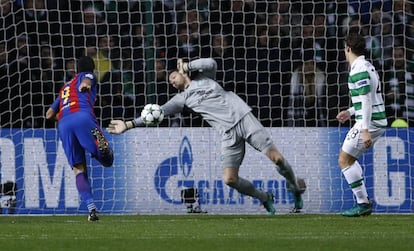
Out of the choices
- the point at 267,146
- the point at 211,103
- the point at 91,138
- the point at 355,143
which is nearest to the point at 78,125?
the point at 91,138

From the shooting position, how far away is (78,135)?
12.9m

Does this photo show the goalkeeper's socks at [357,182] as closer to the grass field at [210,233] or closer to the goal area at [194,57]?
the grass field at [210,233]

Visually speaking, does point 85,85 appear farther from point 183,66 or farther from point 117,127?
point 183,66

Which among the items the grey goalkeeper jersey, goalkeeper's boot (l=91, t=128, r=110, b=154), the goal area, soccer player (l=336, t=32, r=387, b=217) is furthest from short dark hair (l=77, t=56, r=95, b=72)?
soccer player (l=336, t=32, r=387, b=217)

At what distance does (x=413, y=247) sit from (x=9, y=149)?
7.62m

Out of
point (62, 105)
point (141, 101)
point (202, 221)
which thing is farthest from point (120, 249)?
point (141, 101)

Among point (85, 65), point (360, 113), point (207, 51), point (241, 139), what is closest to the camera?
point (360, 113)

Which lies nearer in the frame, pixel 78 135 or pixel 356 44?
pixel 356 44

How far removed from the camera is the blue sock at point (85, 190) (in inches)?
500

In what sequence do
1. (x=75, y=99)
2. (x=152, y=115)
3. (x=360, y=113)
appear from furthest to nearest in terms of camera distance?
(x=75, y=99) < (x=152, y=115) < (x=360, y=113)

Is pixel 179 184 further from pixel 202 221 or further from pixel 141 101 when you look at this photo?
pixel 202 221

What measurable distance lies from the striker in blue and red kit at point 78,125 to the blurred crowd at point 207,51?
3.08 metres

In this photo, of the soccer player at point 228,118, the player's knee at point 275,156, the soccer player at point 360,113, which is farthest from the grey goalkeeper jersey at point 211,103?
the soccer player at point 360,113

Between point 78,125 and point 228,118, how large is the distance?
166 centimetres
